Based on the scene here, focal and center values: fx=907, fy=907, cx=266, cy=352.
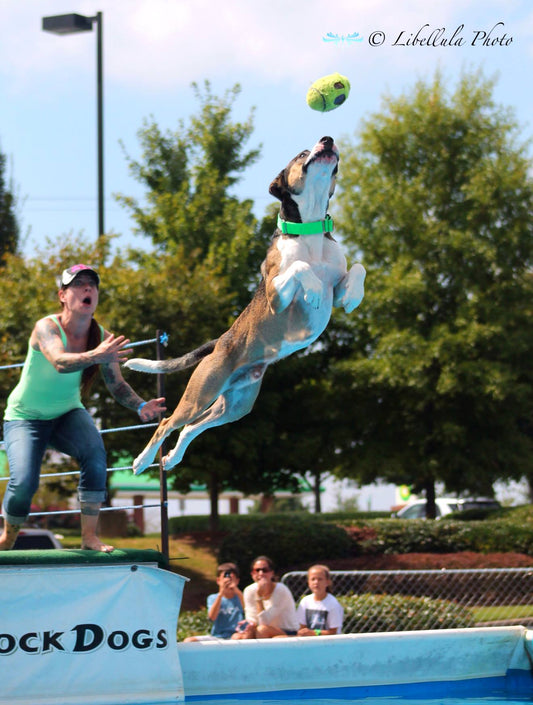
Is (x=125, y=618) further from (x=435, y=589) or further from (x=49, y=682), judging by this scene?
(x=435, y=589)

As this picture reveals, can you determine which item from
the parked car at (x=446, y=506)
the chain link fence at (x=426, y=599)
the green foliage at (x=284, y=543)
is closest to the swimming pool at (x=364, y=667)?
the chain link fence at (x=426, y=599)

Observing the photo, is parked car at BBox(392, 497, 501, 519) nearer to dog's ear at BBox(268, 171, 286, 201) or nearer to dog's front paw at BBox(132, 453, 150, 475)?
dog's front paw at BBox(132, 453, 150, 475)

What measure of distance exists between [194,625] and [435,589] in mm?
3661

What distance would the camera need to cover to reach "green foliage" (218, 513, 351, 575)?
43.0ft

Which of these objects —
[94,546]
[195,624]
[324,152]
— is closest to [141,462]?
[94,546]

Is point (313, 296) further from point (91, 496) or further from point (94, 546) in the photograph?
point (94, 546)

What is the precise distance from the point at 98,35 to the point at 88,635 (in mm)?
12057

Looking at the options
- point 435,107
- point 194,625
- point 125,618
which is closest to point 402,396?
point 435,107

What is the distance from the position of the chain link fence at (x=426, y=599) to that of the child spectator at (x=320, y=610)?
900 millimetres

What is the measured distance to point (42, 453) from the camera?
5445mm

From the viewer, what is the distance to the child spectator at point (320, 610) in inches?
299

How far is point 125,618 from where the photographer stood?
18.5 ft

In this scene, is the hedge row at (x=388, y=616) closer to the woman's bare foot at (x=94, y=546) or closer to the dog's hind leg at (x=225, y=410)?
the woman's bare foot at (x=94, y=546)

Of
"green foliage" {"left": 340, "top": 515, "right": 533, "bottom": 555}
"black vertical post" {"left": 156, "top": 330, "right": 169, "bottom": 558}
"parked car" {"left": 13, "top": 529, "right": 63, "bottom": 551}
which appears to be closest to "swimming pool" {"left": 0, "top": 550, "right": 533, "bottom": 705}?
"black vertical post" {"left": 156, "top": 330, "right": 169, "bottom": 558}
